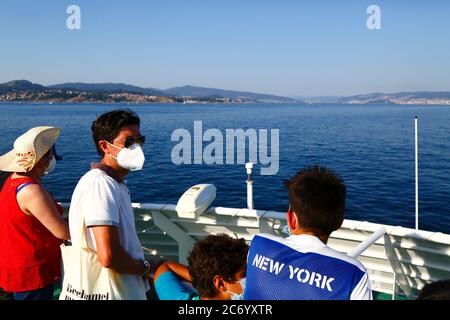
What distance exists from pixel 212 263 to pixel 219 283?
0.33 feet

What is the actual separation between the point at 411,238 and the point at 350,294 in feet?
7.64

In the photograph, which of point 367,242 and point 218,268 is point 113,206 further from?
point 367,242

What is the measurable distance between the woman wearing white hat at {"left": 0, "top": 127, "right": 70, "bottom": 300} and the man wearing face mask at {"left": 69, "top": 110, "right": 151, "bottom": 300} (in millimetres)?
515

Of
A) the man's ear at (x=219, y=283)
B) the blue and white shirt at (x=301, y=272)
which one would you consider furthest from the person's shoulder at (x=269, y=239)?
the man's ear at (x=219, y=283)

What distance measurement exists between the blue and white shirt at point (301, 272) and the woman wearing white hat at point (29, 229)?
129 centimetres

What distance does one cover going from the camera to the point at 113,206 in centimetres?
185

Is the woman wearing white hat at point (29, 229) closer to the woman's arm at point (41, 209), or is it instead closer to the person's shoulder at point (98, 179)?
the woman's arm at point (41, 209)

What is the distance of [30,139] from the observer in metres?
2.50

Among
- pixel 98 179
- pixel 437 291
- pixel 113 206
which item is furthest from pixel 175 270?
pixel 437 291

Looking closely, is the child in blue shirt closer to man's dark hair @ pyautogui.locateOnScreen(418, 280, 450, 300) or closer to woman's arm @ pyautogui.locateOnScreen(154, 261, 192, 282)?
woman's arm @ pyautogui.locateOnScreen(154, 261, 192, 282)

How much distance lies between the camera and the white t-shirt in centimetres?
182
